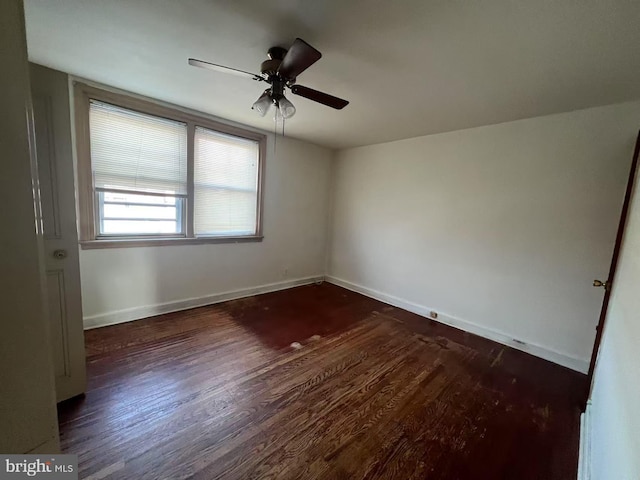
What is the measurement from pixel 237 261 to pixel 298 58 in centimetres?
277

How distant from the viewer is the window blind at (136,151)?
8.33 ft

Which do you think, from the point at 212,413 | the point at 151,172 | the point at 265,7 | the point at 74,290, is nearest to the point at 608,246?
the point at 265,7

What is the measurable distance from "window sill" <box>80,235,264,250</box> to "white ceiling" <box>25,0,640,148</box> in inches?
59.4

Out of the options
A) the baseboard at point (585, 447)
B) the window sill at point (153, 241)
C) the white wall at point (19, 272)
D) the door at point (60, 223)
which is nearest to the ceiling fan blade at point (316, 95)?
the door at point (60, 223)

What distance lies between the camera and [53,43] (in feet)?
5.88

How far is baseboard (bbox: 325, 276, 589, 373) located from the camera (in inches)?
96.5

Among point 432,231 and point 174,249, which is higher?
point 432,231

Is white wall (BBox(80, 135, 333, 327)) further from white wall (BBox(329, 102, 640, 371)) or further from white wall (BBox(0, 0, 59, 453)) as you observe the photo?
white wall (BBox(0, 0, 59, 453))

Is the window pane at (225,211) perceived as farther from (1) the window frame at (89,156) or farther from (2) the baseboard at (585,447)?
(2) the baseboard at (585,447)

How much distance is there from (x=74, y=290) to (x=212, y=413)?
1.22m

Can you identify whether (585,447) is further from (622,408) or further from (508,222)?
(508,222)

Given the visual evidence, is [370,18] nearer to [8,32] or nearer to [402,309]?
[8,32]

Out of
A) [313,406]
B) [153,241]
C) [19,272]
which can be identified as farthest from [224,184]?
[19,272]

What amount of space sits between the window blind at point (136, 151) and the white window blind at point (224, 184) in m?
0.21
